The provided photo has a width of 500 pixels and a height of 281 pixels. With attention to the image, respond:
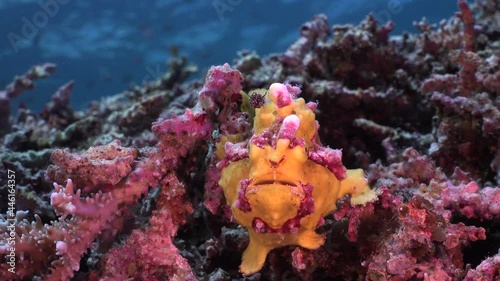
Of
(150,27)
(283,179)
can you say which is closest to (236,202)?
(283,179)

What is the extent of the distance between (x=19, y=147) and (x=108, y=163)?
3.31 metres

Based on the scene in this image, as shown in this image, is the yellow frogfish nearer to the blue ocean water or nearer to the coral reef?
the coral reef

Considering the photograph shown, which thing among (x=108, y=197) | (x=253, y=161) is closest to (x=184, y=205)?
(x=108, y=197)

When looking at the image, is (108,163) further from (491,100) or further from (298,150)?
(491,100)

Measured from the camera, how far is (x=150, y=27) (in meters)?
30.4

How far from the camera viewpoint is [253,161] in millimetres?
1658

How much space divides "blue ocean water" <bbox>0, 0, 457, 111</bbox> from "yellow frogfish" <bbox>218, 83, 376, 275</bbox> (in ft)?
71.0

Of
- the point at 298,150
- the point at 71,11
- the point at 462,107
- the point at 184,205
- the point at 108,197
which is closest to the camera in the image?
the point at 298,150

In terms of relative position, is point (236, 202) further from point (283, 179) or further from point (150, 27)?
point (150, 27)

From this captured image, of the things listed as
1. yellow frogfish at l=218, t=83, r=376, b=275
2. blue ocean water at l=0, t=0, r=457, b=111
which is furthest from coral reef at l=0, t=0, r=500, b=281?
blue ocean water at l=0, t=0, r=457, b=111

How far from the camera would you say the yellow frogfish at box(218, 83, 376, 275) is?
5.25 ft

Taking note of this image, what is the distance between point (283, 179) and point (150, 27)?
3101 centimetres

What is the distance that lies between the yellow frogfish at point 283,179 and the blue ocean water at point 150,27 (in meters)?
21.6

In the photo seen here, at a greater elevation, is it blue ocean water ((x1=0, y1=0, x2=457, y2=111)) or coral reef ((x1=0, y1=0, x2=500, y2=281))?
blue ocean water ((x1=0, y1=0, x2=457, y2=111))
